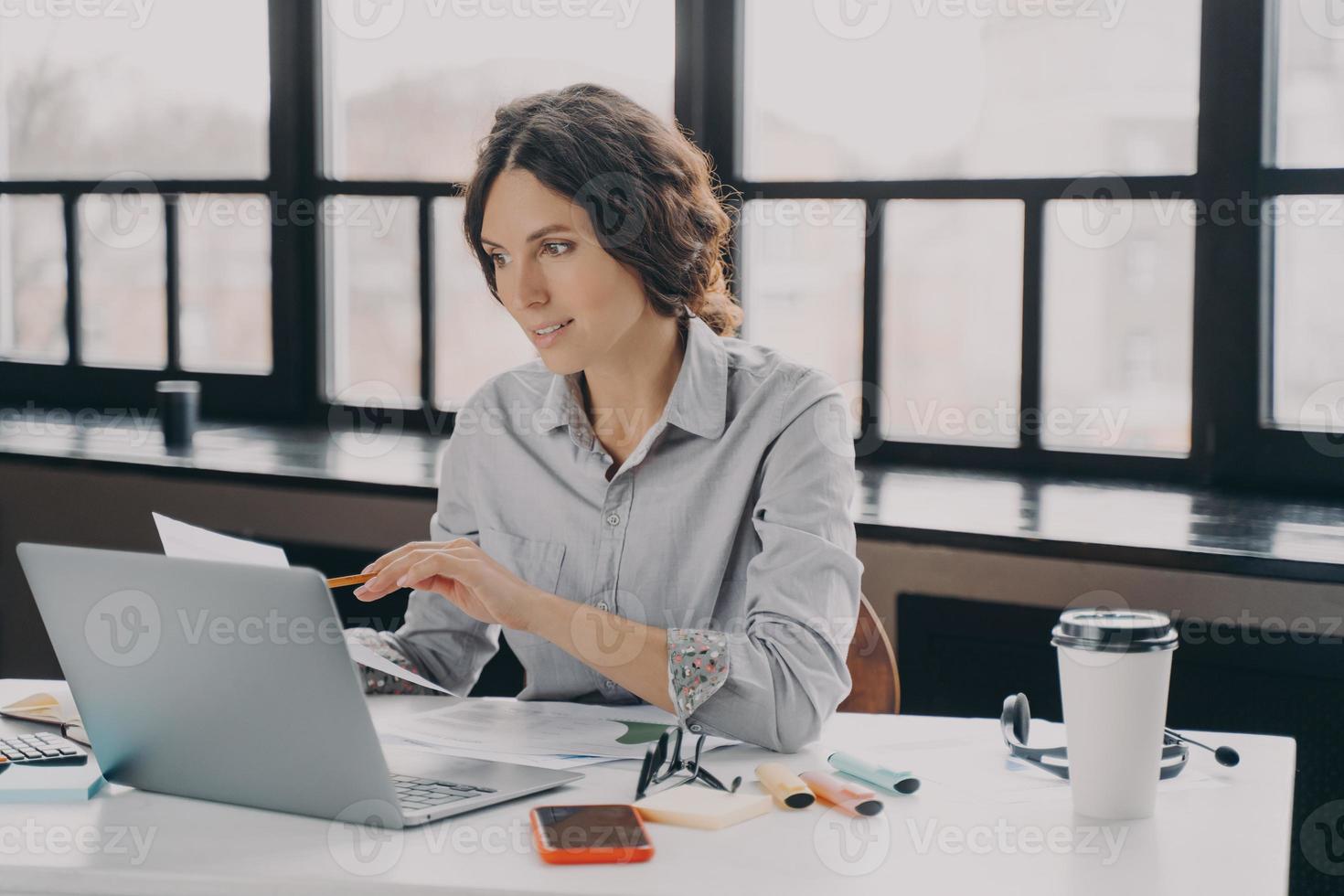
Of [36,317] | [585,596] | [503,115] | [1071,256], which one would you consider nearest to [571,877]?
[585,596]

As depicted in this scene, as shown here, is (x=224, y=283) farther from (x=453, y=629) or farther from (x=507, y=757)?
(x=507, y=757)

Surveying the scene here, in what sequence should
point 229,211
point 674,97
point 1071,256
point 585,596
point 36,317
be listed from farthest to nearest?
point 36,317, point 229,211, point 674,97, point 1071,256, point 585,596

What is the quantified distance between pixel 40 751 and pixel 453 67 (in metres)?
2.33

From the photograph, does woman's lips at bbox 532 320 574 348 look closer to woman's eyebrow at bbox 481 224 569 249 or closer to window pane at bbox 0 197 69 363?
woman's eyebrow at bbox 481 224 569 249

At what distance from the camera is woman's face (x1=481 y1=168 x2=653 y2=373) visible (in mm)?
1613

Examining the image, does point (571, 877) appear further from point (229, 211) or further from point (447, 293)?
point (229, 211)

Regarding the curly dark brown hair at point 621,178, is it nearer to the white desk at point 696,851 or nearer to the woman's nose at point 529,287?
the woman's nose at point 529,287

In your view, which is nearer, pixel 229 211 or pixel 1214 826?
pixel 1214 826

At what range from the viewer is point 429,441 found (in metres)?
3.22

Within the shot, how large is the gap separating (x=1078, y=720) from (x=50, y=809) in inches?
32.5

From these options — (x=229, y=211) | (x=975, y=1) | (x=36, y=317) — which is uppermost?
(x=975, y=1)

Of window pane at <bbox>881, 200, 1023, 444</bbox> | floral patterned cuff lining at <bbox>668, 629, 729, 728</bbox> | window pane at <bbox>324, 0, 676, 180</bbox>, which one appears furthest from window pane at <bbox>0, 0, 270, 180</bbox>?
floral patterned cuff lining at <bbox>668, 629, 729, 728</bbox>

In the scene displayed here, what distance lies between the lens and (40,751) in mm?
1259

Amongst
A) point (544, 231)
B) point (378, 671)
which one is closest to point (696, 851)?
point (378, 671)
